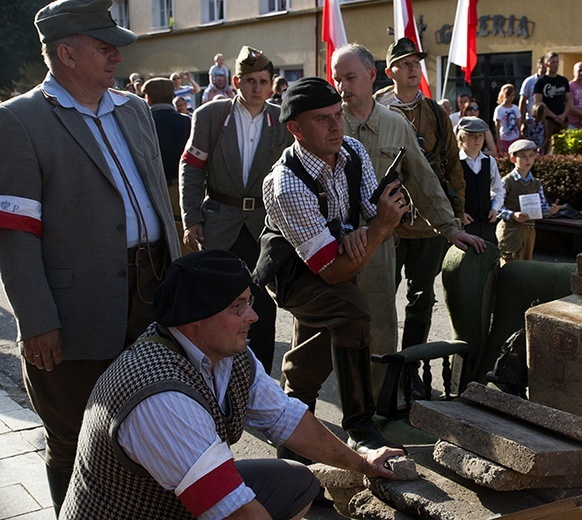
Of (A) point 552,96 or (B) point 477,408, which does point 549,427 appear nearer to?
(B) point 477,408

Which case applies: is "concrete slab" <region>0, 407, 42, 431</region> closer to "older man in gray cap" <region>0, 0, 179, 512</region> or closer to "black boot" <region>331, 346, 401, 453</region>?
"older man in gray cap" <region>0, 0, 179, 512</region>

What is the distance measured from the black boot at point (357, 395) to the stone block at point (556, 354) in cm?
68

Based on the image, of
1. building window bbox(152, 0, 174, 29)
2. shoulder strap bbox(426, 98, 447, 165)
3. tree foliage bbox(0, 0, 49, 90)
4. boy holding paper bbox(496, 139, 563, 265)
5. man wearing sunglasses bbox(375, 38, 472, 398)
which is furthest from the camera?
tree foliage bbox(0, 0, 49, 90)

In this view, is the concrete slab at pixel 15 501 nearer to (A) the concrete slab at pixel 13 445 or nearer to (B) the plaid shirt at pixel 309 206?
(A) the concrete slab at pixel 13 445

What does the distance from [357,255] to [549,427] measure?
3.30 feet

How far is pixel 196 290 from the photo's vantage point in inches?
107

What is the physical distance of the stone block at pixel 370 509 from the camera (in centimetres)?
317

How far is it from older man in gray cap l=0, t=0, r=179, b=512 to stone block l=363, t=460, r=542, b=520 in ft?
3.80

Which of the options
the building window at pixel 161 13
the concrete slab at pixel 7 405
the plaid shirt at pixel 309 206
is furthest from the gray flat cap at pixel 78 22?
the building window at pixel 161 13

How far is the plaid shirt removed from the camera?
12.1ft

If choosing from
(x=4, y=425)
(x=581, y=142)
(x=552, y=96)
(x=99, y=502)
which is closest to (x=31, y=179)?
(x=99, y=502)

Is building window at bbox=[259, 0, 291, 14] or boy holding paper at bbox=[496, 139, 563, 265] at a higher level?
building window at bbox=[259, 0, 291, 14]

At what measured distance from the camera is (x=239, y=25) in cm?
2481

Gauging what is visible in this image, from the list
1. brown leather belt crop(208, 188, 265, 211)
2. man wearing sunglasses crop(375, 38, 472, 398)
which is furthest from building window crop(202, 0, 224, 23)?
brown leather belt crop(208, 188, 265, 211)
